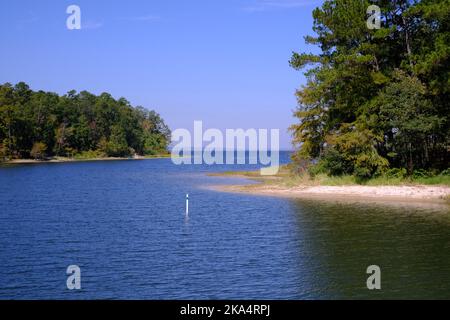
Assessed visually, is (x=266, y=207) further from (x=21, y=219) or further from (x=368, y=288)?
(x=368, y=288)

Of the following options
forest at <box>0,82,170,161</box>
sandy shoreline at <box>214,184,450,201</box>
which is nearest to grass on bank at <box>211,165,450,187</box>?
sandy shoreline at <box>214,184,450,201</box>

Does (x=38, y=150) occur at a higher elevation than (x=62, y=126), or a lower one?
lower

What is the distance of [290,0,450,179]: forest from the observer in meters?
43.9

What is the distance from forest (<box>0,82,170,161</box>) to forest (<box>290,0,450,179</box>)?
93.8 meters

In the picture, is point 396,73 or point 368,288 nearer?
point 368,288

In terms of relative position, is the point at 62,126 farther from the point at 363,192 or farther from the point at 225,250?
the point at 225,250

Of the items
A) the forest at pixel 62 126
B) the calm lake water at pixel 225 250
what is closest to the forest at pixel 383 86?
the calm lake water at pixel 225 250

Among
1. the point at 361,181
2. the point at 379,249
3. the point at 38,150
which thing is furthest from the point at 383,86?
the point at 38,150

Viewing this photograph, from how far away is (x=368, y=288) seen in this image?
1800 cm

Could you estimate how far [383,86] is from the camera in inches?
1901

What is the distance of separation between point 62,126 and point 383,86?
120 m

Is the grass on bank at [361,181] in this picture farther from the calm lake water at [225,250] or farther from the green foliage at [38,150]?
the green foliage at [38,150]
